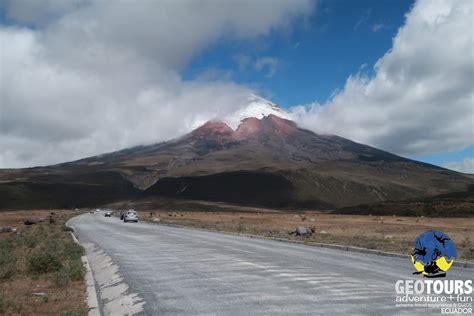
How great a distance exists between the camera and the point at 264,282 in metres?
11.5

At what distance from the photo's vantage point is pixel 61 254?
19.5m

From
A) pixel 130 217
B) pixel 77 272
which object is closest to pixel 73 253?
pixel 77 272

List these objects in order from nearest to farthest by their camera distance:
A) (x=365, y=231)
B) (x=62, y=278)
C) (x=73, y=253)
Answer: (x=62, y=278) < (x=73, y=253) < (x=365, y=231)

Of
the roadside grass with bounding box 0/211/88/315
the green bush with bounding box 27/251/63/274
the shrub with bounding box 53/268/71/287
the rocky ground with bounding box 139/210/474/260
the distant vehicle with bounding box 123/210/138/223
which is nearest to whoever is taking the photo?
the roadside grass with bounding box 0/211/88/315

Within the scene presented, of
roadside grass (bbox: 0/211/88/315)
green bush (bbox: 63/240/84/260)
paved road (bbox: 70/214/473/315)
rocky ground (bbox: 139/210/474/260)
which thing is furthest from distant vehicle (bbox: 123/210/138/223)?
paved road (bbox: 70/214/473/315)

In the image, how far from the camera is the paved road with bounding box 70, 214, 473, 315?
8.82 metres

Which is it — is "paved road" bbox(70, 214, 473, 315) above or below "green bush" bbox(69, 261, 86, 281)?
above

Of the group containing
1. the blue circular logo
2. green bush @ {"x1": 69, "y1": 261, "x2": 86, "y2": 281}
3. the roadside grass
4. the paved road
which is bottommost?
the roadside grass

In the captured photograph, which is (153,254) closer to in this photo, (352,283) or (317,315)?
(352,283)

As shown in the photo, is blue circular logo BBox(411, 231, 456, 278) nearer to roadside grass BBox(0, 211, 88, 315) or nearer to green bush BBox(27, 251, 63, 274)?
roadside grass BBox(0, 211, 88, 315)

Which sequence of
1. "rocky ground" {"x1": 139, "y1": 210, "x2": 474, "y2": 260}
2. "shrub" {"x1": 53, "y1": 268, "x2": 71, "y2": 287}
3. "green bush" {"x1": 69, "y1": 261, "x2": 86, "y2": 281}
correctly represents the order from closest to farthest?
"shrub" {"x1": 53, "y1": 268, "x2": 71, "y2": 287}, "green bush" {"x1": 69, "y1": 261, "x2": 86, "y2": 281}, "rocky ground" {"x1": 139, "y1": 210, "x2": 474, "y2": 260}

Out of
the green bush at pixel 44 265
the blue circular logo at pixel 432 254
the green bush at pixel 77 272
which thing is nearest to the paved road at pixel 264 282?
the blue circular logo at pixel 432 254

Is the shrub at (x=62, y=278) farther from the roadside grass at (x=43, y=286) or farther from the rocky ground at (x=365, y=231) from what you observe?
the rocky ground at (x=365, y=231)

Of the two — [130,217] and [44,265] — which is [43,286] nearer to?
[44,265]
